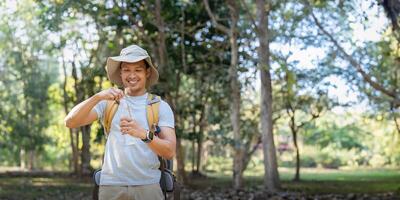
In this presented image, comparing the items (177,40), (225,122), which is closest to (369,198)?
(225,122)

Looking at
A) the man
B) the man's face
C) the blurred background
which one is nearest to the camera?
the man

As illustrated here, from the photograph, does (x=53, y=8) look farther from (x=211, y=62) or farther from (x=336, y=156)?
(x=336, y=156)

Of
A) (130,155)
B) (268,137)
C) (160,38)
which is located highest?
(160,38)

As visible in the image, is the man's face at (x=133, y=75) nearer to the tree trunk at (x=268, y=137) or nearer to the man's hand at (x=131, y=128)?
the man's hand at (x=131, y=128)

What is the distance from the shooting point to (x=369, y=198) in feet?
37.0

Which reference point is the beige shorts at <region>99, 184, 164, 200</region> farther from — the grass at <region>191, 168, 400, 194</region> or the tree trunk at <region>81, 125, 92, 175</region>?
the tree trunk at <region>81, 125, 92, 175</region>

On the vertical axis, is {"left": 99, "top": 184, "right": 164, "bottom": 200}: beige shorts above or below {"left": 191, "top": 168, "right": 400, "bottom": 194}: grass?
above

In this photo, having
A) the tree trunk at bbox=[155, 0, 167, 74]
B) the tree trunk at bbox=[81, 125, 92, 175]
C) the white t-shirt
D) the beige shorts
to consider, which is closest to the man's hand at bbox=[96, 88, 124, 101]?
the white t-shirt

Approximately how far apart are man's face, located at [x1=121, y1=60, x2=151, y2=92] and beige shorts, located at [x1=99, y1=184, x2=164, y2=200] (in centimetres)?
51

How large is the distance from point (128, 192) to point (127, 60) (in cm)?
67

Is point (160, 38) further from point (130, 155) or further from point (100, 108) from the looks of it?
point (130, 155)

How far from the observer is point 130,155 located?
266 centimetres

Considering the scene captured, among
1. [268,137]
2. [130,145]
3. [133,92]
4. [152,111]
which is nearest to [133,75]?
[133,92]

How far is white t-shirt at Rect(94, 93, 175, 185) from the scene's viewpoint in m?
2.66
